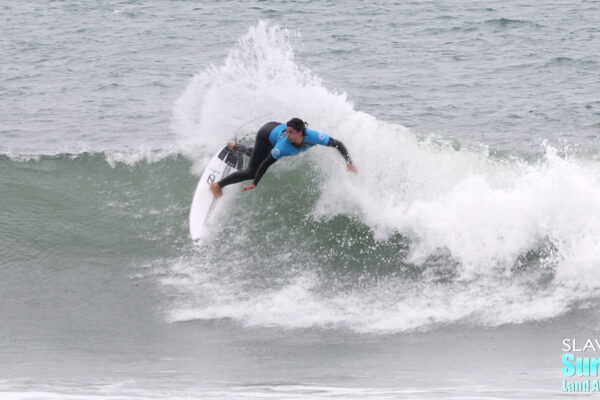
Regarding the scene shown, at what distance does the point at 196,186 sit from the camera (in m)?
10.7

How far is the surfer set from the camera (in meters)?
8.79

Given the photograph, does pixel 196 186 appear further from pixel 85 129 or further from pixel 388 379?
pixel 388 379

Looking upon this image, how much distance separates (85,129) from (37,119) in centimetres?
126

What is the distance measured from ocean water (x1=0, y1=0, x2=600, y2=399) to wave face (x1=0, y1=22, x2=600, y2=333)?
0.03 metres

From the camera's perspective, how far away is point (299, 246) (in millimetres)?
9461

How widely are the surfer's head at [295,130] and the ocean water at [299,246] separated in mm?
1326

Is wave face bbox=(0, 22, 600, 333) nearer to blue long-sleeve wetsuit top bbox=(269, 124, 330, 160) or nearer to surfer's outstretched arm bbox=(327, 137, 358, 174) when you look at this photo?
surfer's outstretched arm bbox=(327, 137, 358, 174)

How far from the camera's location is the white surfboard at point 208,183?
9.56 meters

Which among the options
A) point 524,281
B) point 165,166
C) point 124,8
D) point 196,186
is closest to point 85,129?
point 165,166

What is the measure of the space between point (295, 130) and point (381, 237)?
5.73 feet

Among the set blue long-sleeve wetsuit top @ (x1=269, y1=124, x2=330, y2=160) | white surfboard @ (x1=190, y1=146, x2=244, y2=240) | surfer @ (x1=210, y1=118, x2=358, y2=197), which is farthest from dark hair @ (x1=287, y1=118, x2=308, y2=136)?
white surfboard @ (x1=190, y1=146, x2=244, y2=240)

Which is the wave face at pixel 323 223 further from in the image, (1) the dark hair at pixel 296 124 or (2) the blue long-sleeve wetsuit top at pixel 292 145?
(1) the dark hair at pixel 296 124

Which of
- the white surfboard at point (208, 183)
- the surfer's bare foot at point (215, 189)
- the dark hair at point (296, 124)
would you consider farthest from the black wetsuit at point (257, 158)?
the dark hair at point (296, 124)

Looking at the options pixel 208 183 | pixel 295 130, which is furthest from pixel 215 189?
pixel 295 130
